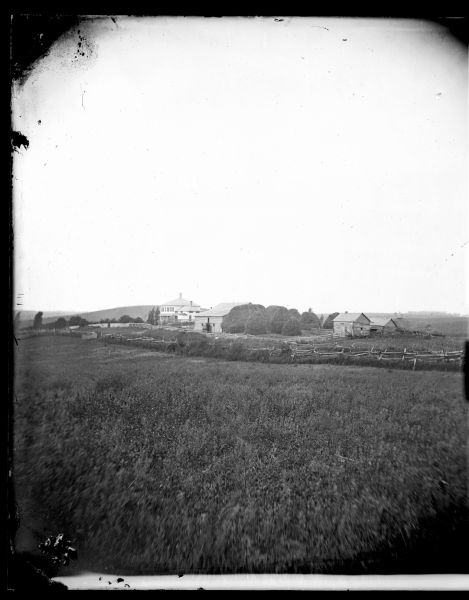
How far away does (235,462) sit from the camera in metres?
1.37

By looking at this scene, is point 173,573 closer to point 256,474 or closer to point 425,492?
point 256,474

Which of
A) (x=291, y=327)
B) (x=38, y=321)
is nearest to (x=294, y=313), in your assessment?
(x=291, y=327)

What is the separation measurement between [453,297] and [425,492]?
31.9 inches

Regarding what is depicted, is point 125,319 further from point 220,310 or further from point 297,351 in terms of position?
point 297,351

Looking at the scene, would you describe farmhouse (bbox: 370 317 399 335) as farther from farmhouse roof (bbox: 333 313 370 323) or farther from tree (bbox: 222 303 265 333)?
tree (bbox: 222 303 265 333)

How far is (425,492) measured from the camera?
1.30 m

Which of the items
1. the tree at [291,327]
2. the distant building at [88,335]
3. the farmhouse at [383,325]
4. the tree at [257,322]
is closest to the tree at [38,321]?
the distant building at [88,335]

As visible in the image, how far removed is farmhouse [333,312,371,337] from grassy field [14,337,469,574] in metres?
0.18

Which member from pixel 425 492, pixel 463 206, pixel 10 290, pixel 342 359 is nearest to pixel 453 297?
pixel 463 206

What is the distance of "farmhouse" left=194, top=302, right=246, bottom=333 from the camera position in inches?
57.1

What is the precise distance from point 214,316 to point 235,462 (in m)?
0.62

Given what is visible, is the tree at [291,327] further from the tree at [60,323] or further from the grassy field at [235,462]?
the tree at [60,323]

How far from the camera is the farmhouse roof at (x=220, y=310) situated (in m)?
1.45

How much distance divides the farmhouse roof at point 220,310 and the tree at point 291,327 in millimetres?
237
